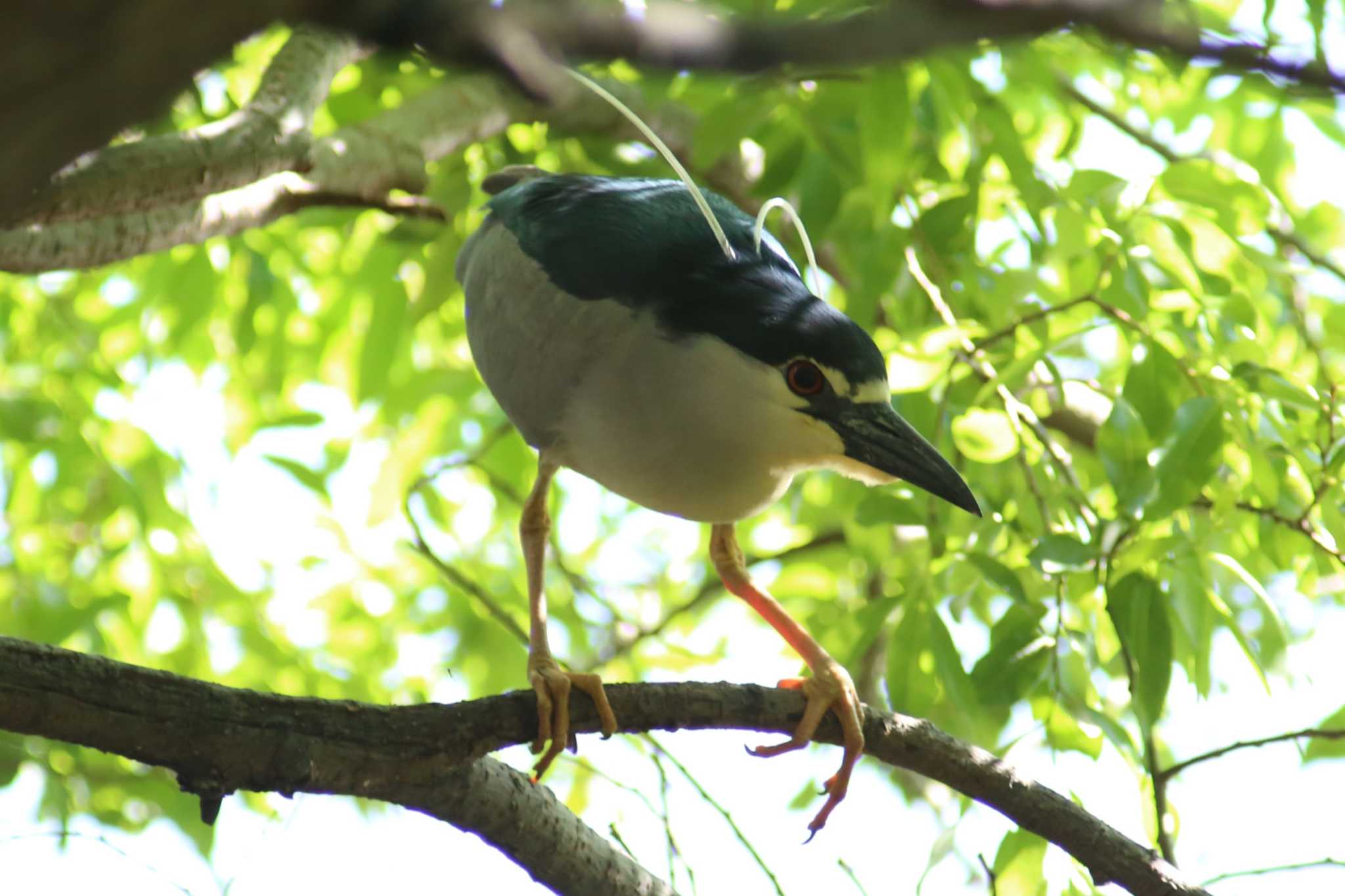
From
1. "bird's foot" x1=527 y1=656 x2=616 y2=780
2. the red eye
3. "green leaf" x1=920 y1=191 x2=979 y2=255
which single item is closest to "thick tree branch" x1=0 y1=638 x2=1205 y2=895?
"bird's foot" x1=527 y1=656 x2=616 y2=780

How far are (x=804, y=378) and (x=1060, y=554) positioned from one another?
1.50ft

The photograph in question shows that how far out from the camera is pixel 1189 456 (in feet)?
6.00

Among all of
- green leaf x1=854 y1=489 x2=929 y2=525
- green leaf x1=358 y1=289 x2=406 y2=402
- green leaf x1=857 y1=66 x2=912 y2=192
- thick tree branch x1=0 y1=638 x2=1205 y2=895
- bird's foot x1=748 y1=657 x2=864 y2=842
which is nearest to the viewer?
thick tree branch x1=0 y1=638 x2=1205 y2=895

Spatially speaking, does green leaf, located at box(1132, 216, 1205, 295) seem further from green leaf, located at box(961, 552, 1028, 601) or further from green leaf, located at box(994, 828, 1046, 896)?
green leaf, located at box(994, 828, 1046, 896)

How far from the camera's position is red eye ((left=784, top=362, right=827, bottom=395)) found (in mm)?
1872

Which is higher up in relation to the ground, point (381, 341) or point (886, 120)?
point (886, 120)

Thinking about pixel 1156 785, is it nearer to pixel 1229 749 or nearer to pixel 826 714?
pixel 1229 749

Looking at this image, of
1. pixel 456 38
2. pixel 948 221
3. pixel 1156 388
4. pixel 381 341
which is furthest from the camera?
pixel 381 341

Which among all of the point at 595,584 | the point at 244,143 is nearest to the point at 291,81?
the point at 244,143

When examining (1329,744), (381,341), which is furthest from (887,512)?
(381,341)

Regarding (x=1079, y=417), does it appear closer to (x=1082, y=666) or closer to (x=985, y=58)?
(x=985, y=58)

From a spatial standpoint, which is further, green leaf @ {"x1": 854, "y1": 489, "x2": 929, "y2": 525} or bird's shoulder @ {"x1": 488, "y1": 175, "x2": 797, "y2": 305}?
green leaf @ {"x1": 854, "y1": 489, "x2": 929, "y2": 525}

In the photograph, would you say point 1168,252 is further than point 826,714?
Yes

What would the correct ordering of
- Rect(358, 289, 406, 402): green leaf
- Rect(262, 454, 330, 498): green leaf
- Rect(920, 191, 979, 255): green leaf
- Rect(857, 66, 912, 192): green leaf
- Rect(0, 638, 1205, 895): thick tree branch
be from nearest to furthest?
Rect(0, 638, 1205, 895): thick tree branch, Rect(857, 66, 912, 192): green leaf, Rect(920, 191, 979, 255): green leaf, Rect(358, 289, 406, 402): green leaf, Rect(262, 454, 330, 498): green leaf
